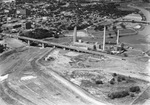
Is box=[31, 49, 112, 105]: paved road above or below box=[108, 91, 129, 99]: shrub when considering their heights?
below

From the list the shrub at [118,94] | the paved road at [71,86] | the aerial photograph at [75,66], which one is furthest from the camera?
the aerial photograph at [75,66]


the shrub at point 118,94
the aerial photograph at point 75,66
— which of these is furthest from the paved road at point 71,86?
the shrub at point 118,94

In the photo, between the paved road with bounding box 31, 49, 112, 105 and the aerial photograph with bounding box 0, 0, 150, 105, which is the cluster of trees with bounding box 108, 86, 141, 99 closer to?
the aerial photograph with bounding box 0, 0, 150, 105

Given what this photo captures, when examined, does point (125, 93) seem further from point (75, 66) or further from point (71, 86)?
point (75, 66)

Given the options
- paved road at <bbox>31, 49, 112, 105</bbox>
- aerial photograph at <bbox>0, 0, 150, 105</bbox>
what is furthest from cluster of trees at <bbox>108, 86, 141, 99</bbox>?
paved road at <bbox>31, 49, 112, 105</bbox>

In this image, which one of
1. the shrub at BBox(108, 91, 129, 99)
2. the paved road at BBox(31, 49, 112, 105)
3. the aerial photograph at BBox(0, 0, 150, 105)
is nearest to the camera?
the paved road at BBox(31, 49, 112, 105)

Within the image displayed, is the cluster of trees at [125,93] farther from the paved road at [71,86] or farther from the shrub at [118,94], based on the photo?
the paved road at [71,86]

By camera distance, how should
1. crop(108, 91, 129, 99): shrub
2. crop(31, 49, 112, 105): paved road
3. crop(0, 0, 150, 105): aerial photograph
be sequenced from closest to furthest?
crop(31, 49, 112, 105): paved road < crop(108, 91, 129, 99): shrub < crop(0, 0, 150, 105): aerial photograph

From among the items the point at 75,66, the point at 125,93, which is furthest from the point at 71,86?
the point at 75,66

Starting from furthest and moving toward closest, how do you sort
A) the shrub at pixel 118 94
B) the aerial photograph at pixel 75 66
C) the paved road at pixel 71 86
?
the aerial photograph at pixel 75 66
the shrub at pixel 118 94
the paved road at pixel 71 86
